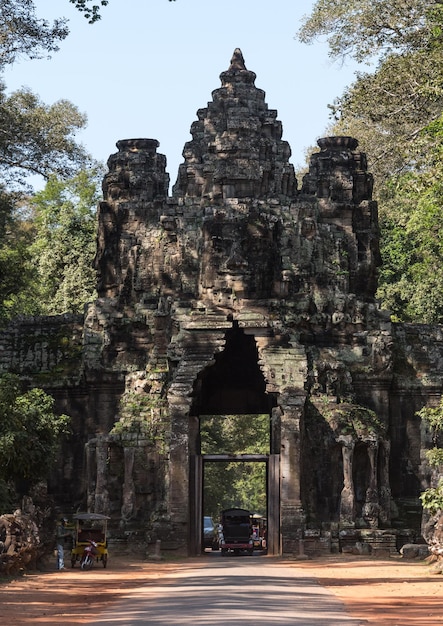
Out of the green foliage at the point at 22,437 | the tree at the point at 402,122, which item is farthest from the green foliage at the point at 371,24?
the green foliage at the point at 22,437

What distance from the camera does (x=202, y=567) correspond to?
93.3 ft

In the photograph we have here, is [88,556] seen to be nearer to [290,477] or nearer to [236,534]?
[290,477]

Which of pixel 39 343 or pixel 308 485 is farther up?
pixel 39 343

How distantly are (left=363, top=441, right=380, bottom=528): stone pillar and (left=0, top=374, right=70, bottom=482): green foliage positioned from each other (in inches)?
332

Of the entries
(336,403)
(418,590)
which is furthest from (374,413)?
(418,590)

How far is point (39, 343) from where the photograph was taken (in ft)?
129

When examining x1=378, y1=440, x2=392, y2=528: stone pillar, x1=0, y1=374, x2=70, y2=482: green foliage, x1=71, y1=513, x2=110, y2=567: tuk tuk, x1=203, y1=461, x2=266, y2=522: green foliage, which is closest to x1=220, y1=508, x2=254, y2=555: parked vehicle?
x1=378, y1=440, x2=392, y2=528: stone pillar

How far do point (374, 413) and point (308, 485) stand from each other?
2.78 m

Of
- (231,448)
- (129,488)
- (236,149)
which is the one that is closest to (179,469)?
(129,488)

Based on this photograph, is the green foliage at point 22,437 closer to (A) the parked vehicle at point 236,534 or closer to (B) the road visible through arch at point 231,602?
(B) the road visible through arch at point 231,602

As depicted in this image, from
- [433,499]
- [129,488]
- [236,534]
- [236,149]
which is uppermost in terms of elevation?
[236,149]

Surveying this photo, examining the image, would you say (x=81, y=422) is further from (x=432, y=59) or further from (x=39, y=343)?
(x=432, y=59)

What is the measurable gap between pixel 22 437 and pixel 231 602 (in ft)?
36.7

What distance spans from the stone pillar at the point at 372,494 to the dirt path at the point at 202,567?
2345 mm
